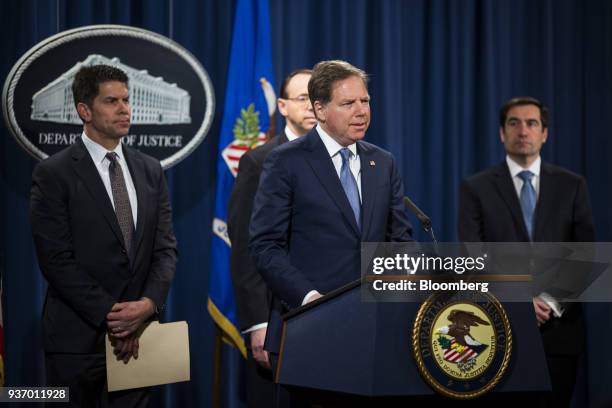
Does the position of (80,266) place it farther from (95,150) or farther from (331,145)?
(331,145)

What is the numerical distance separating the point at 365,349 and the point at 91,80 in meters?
1.76

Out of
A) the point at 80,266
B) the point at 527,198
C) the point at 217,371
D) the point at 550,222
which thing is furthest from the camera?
the point at 217,371

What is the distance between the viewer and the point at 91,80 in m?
3.02

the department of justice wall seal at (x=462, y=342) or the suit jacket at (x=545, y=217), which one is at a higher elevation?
the suit jacket at (x=545, y=217)

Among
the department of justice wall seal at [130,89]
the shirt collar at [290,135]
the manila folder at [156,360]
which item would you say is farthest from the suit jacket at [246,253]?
the department of justice wall seal at [130,89]

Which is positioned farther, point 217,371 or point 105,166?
point 217,371

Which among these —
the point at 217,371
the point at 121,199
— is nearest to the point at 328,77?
the point at 121,199

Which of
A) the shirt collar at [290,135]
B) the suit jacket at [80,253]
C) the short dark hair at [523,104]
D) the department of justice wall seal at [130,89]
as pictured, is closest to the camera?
the suit jacket at [80,253]

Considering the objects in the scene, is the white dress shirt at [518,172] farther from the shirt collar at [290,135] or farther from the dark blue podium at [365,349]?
the dark blue podium at [365,349]

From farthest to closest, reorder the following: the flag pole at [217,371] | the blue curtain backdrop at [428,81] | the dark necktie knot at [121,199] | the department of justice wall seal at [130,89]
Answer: the blue curtain backdrop at [428,81] → the flag pole at [217,371] → the department of justice wall seal at [130,89] → the dark necktie knot at [121,199]

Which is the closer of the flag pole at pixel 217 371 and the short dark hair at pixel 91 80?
the short dark hair at pixel 91 80

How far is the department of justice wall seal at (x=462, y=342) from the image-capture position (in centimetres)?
182

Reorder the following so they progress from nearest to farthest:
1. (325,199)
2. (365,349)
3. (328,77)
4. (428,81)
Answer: (365,349), (325,199), (328,77), (428,81)

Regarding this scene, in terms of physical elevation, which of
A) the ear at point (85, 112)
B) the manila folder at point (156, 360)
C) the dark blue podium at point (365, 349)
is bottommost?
the manila folder at point (156, 360)
